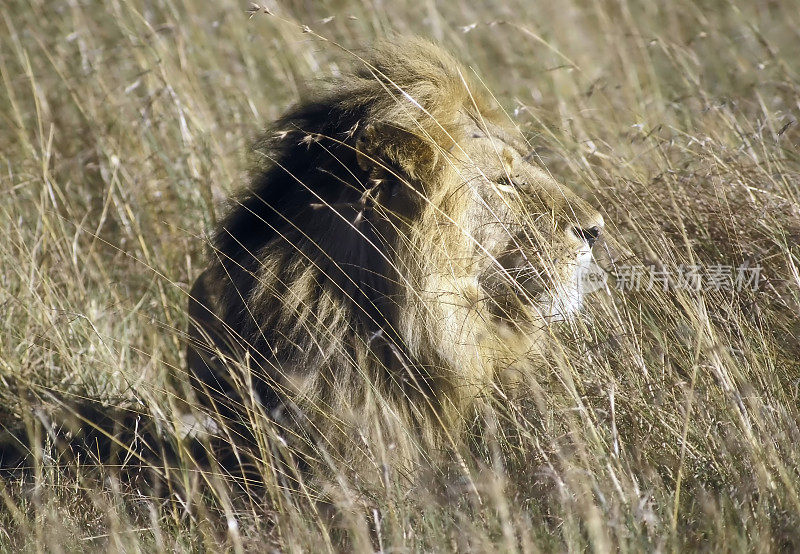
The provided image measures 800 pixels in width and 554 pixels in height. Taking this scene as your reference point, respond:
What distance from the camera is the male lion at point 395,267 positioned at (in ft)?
8.89

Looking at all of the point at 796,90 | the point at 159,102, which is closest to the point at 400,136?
the point at 796,90

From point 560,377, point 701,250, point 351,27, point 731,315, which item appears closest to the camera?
point 560,377

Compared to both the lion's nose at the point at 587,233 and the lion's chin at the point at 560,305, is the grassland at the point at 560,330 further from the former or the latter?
the lion's nose at the point at 587,233

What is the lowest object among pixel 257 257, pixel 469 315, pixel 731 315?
pixel 731 315

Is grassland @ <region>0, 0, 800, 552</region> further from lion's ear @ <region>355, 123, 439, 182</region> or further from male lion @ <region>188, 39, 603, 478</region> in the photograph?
lion's ear @ <region>355, 123, 439, 182</region>

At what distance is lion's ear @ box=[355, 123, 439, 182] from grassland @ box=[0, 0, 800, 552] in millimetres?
421

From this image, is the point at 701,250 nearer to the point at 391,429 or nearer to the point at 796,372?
the point at 796,372

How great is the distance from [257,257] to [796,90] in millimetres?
2445

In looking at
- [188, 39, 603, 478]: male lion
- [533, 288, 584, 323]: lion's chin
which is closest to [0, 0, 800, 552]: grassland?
[533, 288, 584, 323]: lion's chin

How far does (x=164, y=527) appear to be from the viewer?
280 cm

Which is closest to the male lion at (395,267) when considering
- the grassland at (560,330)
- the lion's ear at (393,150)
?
the lion's ear at (393,150)

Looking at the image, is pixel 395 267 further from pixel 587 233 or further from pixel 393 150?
pixel 587 233

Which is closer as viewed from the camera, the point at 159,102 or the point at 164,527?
the point at 164,527

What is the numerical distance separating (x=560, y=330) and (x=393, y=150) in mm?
822
